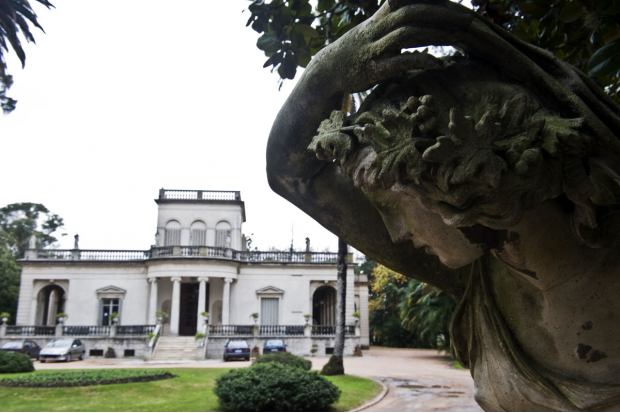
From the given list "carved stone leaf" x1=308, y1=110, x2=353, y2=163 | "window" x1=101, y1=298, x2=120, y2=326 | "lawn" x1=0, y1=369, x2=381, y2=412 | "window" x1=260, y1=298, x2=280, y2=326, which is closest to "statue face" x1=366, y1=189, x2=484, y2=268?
"carved stone leaf" x1=308, y1=110, x2=353, y2=163

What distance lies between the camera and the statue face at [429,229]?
4.35 feet

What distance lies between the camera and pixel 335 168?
1.79m

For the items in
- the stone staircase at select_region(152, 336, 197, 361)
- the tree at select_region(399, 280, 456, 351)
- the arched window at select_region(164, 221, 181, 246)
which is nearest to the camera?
the tree at select_region(399, 280, 456, 351)

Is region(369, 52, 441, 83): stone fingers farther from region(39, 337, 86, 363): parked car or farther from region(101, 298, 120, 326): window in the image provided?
region(101, 298, 120, 326): window

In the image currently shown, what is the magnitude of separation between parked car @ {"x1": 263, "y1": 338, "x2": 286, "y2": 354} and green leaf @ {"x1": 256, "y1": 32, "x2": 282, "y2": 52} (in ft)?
80.6

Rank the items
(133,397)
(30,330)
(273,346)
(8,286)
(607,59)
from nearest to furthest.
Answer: (607,59), (133,397), (273,346), (30,330), (8,286)

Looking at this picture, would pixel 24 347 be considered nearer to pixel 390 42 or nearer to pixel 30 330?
pixel 30 330

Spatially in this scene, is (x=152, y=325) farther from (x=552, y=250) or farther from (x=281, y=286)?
(x=552, y=250)

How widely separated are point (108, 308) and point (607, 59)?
114ft

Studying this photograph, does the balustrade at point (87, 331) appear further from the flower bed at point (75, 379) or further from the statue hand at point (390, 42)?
the statue hand at point (390, 42)

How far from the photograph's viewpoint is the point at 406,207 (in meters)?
1.36

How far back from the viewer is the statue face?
1.33m

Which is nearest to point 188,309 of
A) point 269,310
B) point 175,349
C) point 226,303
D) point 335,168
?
point 226,303

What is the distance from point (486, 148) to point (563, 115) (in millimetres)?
327
